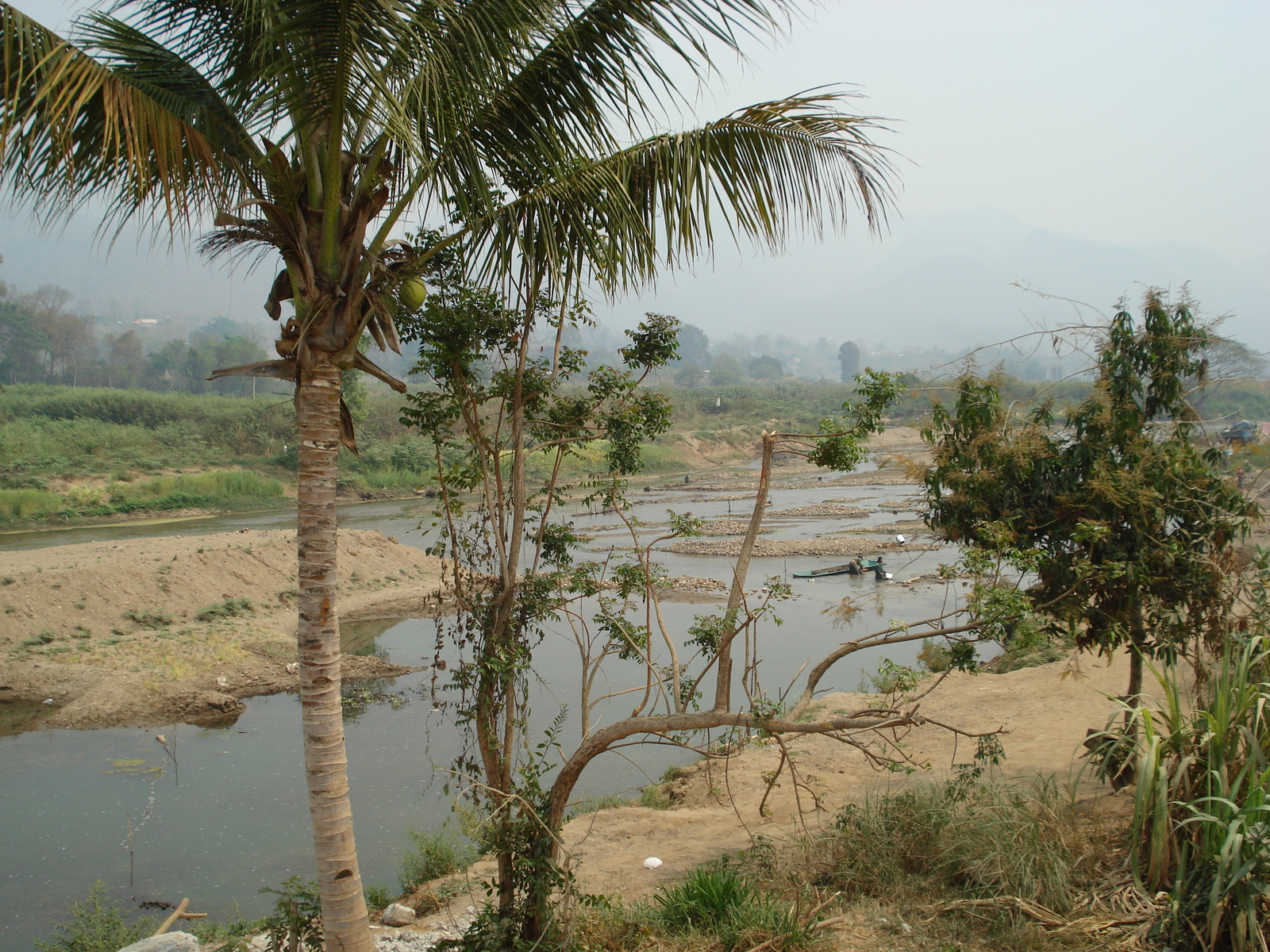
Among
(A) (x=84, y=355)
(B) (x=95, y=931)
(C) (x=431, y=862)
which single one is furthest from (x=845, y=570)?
(A) (x=84, y=355)

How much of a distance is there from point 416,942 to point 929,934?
11.0ft

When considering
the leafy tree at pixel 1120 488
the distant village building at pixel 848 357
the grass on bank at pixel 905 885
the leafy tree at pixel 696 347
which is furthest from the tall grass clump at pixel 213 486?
the distant village building at pixel 848 357

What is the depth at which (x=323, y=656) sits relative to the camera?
3.75 metres

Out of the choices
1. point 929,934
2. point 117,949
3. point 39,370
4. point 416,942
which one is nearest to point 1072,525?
point 929,934

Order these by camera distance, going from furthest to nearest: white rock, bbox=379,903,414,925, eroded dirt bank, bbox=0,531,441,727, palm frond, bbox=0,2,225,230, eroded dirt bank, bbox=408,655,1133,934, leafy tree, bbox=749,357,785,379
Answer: leafy tree, bbox=749,357,785,379, eroded dirt bank, bbox=0,531,441,727, eroded dirt bank, bbox=408,655,1133,934, white rock, bbox=379,903,414,925, palm frond, bbox=0,2,225,230

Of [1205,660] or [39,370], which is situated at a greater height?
[39,370]

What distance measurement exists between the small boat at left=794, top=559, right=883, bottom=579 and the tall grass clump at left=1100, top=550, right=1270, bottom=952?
1614cm

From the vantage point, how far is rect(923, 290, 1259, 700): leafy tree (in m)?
5.93

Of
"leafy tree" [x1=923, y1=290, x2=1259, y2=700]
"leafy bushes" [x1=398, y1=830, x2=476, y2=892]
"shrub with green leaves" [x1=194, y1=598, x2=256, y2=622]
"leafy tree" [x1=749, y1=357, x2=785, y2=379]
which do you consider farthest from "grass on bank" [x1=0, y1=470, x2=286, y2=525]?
"leafy tree" [x1=749, y1=357, x2=785, y2=379]

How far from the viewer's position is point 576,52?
13.3 ft

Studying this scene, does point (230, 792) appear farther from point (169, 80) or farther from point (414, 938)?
point (169, 80)

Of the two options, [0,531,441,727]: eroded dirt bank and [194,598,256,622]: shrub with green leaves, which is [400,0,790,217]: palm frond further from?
[194,598,256,622]: shrub with green leaves

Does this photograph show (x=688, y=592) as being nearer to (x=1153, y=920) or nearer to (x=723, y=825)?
(x=723, y=825)

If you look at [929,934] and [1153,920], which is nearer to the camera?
[1153,920]
